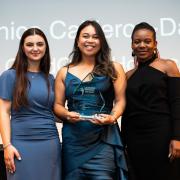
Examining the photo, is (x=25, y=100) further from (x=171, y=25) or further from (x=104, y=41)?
(x=171, y=25)

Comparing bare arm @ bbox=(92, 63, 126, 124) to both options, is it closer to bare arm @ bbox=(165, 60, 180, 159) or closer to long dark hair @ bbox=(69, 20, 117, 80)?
long dark hair @ bbox=(69, 20, 117, 80)

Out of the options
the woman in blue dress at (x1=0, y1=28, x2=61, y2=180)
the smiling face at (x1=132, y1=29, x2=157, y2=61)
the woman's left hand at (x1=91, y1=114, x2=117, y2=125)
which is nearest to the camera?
the woman's left hand at (x1=91, y1=114, x2=117, y2=125)

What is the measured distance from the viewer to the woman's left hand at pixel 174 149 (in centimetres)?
207

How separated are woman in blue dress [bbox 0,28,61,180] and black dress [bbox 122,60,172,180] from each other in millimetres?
440

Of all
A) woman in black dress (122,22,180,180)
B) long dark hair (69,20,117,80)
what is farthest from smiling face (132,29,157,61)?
long dark hair (69,20,117,80)

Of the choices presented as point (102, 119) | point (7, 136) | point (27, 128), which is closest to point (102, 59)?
point (102, 119)

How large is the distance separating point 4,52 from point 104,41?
1.50m

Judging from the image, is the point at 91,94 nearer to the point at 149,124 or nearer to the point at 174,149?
the point at 149,124

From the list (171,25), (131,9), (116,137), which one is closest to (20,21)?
(131,9)

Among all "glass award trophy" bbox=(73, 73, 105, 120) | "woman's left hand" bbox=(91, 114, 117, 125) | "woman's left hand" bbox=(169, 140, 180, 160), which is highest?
"glass award trophy" bbox=(73, 73, 105, 120)

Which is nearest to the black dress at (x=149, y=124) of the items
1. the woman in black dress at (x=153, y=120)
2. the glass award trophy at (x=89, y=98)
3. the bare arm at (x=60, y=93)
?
the woman in black dress at (x=153, y=120)

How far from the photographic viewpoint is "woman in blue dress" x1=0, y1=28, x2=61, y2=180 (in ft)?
6.63

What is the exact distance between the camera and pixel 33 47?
2.16 meters

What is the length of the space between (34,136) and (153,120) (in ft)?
2.13
